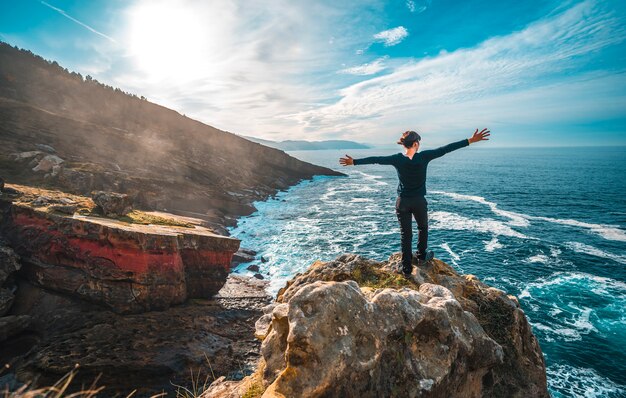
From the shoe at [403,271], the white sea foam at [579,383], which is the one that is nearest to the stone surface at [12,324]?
the shoe at [403,271]

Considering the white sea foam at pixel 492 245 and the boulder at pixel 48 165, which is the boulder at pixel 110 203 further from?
the white sea foam at pixel 492 245

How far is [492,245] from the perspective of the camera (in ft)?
115

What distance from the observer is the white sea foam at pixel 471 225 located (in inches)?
1556

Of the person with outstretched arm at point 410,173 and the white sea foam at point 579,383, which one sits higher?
the person with outstretched arm at point 410,173

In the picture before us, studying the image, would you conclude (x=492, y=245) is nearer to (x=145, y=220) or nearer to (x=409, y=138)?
(x=409, y=138)

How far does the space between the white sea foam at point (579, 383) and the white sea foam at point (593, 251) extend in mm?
20717

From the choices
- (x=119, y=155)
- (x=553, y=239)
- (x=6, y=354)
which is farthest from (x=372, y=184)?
(x=6, y=354)

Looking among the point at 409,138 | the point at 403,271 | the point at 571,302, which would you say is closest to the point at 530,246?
the point at 571,302

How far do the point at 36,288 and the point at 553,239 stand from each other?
5048 cm

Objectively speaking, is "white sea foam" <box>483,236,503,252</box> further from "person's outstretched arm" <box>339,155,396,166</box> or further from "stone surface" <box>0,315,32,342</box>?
"stone surface" <box>0,315,32,342</box>

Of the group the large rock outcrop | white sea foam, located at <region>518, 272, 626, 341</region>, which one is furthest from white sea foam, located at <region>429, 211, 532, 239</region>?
the large rock outcrop

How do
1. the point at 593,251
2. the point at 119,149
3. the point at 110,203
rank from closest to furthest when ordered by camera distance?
the point at 110,203 → the point at 593,251 → the point at 119,149

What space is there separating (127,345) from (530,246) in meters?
40.3

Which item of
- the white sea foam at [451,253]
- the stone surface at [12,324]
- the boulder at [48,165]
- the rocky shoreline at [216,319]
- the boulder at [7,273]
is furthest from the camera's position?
the white sea foam at [451,253]
